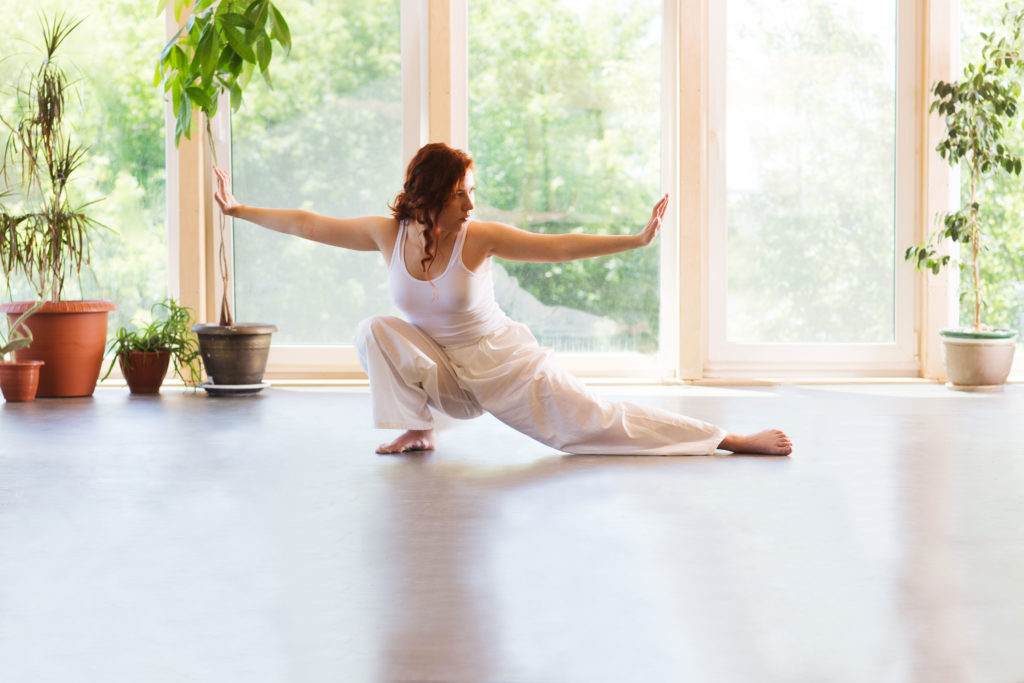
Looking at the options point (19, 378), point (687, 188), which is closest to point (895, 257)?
point (687, 188)

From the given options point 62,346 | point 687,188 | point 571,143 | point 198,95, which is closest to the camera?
point 198,95

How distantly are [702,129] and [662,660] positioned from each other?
433 cm

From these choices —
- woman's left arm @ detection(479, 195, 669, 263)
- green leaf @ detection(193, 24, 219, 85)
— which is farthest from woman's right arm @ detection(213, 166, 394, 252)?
green leaf @ detection(193, 24, 219, 85)

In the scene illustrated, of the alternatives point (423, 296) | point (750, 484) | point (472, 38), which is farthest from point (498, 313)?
point (472, 38)

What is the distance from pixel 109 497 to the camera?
2.50m

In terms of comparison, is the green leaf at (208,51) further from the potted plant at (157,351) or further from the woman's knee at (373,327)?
the woman's knee at (373,327)

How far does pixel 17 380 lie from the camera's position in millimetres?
4480

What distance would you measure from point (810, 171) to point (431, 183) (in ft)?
10.2

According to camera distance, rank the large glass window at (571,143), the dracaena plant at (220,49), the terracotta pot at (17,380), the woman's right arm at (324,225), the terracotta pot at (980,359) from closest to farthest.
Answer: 1. the woman's right arm at (324,225)
2. the dracaena plant at (220,49)
3. the terracotta pot at (17,380)
4. the terracotta pot at (980,359)
5. the large glass window at (571,143)

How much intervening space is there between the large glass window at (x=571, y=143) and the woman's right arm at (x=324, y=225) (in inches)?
91.9

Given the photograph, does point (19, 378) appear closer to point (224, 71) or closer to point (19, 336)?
point (19, 336)

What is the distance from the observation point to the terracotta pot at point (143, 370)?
4797 millimetres

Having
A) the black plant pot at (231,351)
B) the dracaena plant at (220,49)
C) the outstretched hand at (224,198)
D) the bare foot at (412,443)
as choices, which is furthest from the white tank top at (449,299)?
the black plant pot at (231,351)

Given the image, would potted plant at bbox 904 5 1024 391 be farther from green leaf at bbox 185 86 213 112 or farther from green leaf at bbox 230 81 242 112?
green leaf at bbox 185 86 213 112
